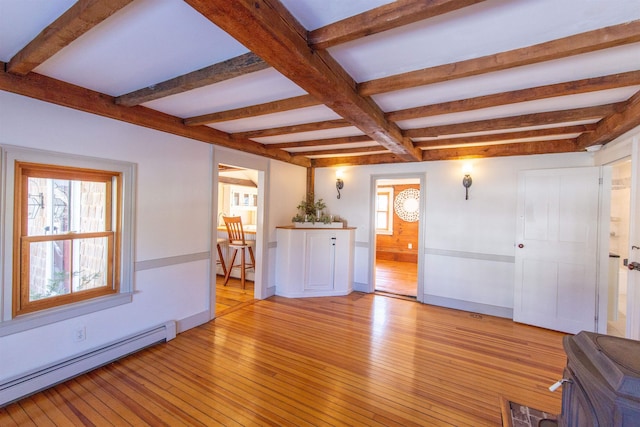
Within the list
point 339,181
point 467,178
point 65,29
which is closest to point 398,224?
point 339,181

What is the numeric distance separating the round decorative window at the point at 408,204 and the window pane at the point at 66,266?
22.5 feet

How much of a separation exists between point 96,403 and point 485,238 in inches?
179

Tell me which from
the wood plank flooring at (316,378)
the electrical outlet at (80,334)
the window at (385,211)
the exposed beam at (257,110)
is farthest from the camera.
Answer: the window at (385,211)

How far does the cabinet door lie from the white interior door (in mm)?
2572

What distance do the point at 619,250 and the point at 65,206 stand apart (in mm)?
6234

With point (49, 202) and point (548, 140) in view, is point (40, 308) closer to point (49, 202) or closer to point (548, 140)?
point (49, 202)

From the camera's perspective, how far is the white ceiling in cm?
133

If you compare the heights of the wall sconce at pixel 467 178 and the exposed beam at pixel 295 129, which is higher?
the exposed beam at pixel 295 129

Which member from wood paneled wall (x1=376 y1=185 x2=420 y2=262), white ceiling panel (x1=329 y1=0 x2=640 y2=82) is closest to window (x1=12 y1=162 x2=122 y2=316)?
white ceiling panel (x1=329 y1=0 x2=640 y2=82)

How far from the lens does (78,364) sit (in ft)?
7.74

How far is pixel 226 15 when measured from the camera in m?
1.13

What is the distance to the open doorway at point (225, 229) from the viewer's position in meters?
4.54

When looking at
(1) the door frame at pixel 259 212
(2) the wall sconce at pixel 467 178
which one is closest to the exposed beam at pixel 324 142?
(1) the door frame at pixel 259 212

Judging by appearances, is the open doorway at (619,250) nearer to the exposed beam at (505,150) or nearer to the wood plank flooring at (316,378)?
the exposed beam at (505,150)
